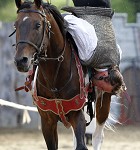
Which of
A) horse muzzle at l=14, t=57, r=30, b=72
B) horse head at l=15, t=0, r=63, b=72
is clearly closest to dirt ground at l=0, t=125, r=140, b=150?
horse head at l=15, t=0, r=63, b=72

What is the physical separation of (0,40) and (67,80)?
678 cm

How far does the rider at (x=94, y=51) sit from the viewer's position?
717 centimetres

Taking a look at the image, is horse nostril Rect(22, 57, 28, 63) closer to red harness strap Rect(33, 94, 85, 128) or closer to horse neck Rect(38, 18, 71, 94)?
horse neck Rect(38, 18, 71, 94)

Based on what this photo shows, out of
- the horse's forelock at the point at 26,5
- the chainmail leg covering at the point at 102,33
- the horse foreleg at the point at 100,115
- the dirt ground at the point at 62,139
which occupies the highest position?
the horse's forelock at the point at 26,5

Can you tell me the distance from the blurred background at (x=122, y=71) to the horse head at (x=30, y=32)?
600 centimetres

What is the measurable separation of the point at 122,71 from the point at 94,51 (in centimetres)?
723

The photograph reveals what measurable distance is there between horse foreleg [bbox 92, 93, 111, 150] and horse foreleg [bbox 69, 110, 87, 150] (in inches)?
50.3

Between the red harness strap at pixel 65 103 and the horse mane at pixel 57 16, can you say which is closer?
the horse mane at pixel 57 16

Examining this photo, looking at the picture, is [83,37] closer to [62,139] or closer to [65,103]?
[65,103]

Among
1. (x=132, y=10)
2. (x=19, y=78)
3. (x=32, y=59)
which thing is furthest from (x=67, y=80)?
(x=132, y=10)

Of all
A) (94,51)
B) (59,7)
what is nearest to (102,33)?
(94,51)

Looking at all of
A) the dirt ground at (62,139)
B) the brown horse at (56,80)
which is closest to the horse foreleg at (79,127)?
the brown horse at (56,80)

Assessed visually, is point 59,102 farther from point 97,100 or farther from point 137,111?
point 137,111

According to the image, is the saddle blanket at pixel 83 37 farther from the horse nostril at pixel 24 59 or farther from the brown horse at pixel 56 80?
the horse nostril at pixel 24 59
